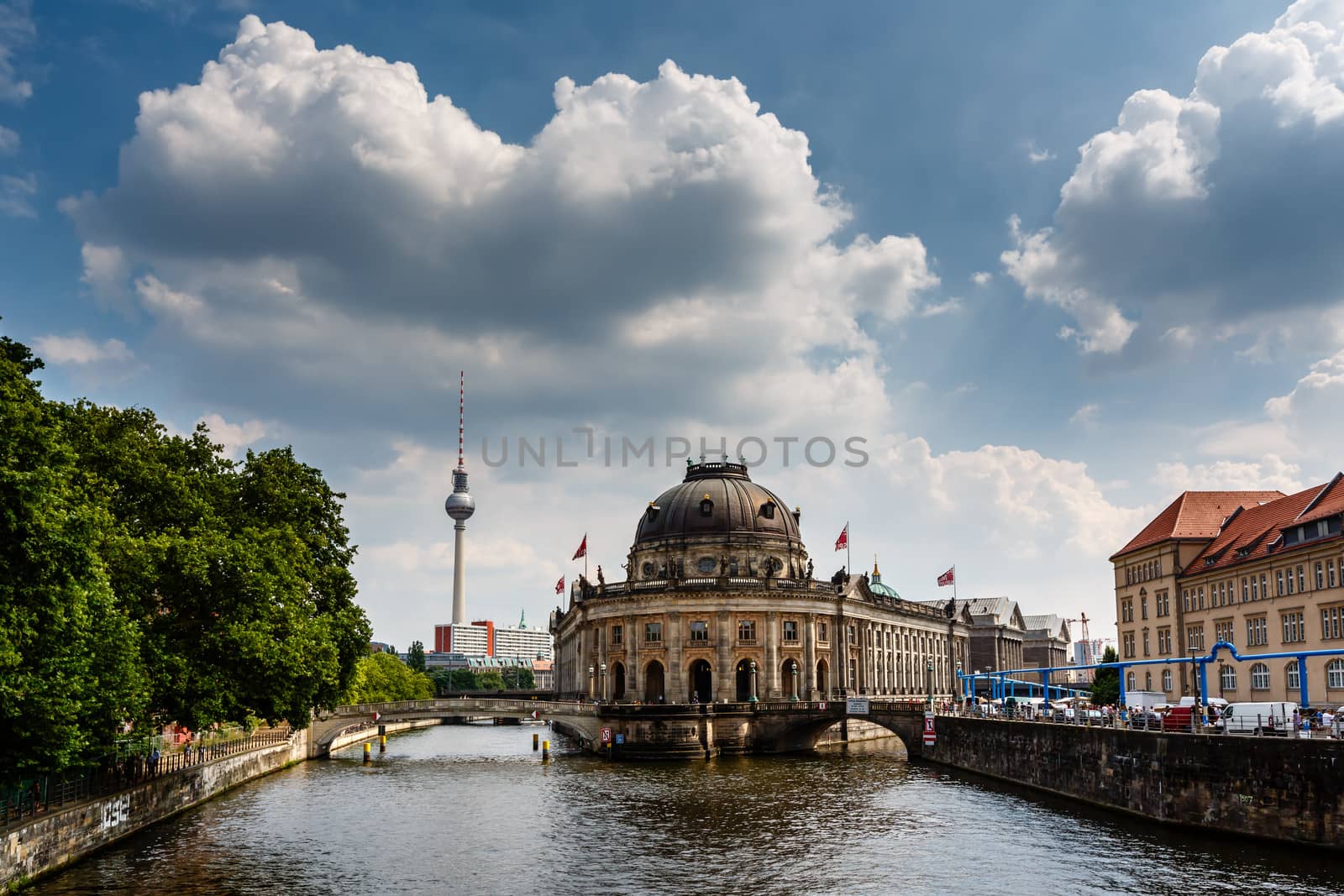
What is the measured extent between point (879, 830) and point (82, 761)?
32436 millimetres

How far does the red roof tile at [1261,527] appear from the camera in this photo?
7194cm

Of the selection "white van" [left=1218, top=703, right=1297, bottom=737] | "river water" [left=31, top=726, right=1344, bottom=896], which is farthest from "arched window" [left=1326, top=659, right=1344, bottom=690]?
"river water" [left=31, top=726, right=1344, bottom=896]

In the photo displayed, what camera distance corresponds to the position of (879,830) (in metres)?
49.9

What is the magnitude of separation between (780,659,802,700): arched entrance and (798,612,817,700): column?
17 centimetres

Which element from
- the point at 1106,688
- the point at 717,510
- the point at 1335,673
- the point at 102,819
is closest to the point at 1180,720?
the point at 1335,673

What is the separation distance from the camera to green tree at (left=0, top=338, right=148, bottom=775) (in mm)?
31797

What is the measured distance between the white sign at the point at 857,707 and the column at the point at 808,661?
19.9 meters

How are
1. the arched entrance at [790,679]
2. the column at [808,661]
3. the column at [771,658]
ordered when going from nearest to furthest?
the column at [771,658]
the column at [808,661]
the arched entrance at [790,679]

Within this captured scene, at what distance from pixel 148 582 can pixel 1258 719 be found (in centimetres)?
4601

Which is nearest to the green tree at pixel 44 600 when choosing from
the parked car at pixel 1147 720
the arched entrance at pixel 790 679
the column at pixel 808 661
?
the parked car at pixel 1147 720

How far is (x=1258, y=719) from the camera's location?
4534 cm

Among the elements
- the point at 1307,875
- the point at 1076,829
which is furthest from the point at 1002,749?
the point at 1307,875

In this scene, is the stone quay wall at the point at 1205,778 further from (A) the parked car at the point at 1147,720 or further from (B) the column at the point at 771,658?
(B) the column at the point at 771,658

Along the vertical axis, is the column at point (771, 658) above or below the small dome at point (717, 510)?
below
